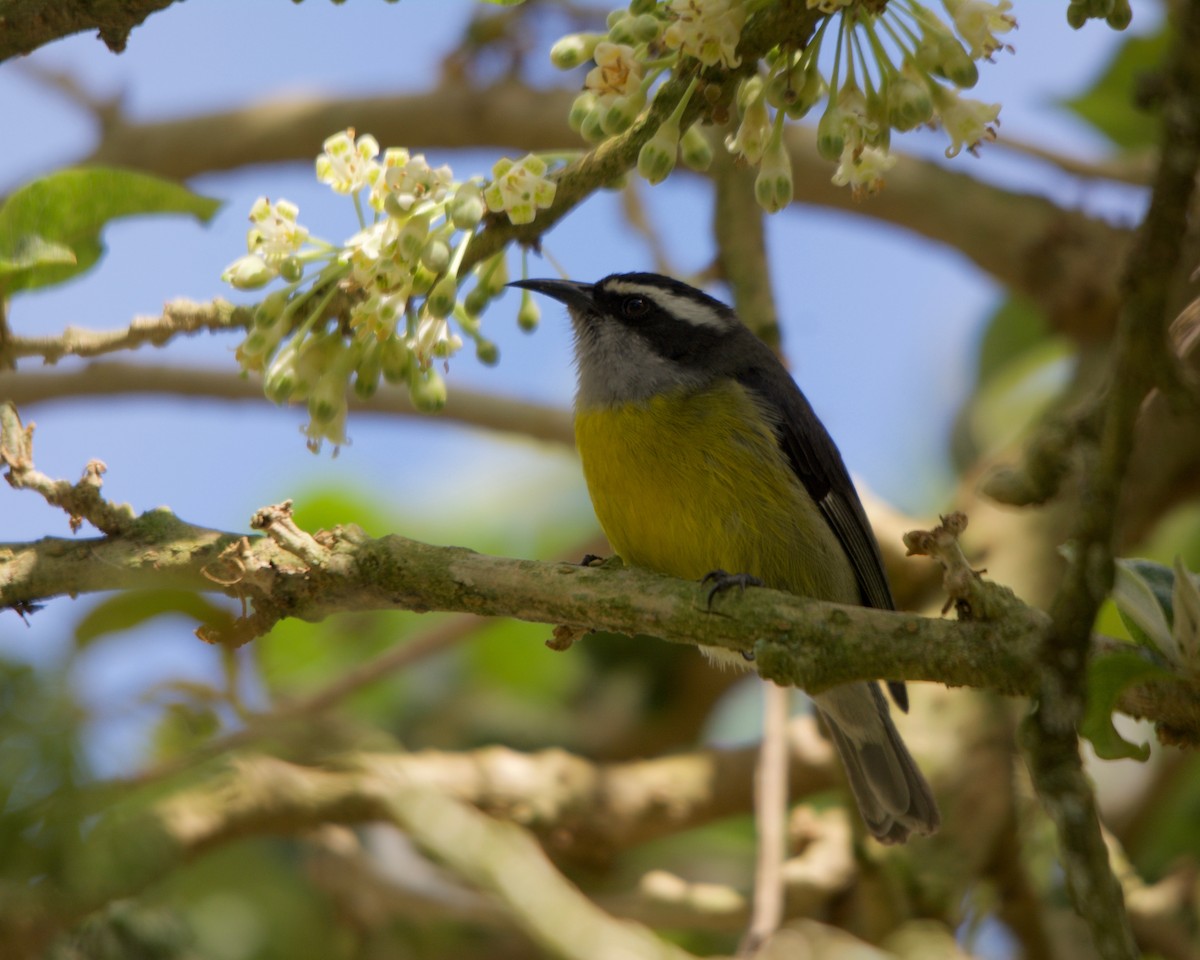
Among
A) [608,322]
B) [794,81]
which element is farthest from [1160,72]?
[608,322]

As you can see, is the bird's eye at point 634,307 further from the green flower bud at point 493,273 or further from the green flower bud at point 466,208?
the green flower bud at point 466,208

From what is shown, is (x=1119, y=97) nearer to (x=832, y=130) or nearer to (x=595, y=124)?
(x=832, y=130)

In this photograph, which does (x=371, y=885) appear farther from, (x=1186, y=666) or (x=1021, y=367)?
(x=1021, y=367)

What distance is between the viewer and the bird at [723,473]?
3.78 meters

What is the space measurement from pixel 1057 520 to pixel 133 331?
11.8 feet

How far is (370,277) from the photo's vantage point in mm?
2463

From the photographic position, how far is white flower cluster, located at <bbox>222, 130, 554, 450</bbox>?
2.43 m

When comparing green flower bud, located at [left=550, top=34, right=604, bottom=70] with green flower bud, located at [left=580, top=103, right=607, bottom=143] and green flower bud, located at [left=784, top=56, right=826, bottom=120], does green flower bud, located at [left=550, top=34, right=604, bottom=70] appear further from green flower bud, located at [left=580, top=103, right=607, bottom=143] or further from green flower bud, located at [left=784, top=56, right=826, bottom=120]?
green flower bud, located at [left=784, top=56, right=826, bottom=120]

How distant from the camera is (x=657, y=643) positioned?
229 inches

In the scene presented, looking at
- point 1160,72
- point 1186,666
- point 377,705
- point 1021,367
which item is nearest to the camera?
point 1160,72

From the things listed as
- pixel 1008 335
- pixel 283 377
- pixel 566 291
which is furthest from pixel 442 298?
pixel 1008 335

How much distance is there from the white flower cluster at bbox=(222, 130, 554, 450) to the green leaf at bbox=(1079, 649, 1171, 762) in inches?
50.0

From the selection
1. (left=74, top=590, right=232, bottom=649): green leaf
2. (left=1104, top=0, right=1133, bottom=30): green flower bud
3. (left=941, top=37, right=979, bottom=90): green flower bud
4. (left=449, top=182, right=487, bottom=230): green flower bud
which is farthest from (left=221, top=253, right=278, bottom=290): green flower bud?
(left=1104, top=0, right=1133, bottom=30): green flower bud

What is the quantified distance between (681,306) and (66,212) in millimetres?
2206
